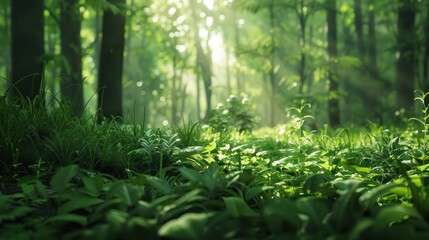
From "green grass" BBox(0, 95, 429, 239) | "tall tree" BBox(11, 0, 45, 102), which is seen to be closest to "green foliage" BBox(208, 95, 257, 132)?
"green grass" BBox(0, 95, 429, 239)

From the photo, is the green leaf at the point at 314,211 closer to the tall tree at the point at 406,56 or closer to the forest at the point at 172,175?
the forest at the point at 172,175

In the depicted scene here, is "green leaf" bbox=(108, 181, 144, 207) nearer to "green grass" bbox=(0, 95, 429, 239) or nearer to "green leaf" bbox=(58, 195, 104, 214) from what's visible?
"green grass" bbox=(0, 95, 429, 239)

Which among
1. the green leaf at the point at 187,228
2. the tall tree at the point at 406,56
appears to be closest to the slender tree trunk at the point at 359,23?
the tall tree at the point at 406,56

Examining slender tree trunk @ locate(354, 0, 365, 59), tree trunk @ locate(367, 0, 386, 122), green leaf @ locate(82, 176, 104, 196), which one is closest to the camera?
green leaf @ locate(82, 176, 104, 196)

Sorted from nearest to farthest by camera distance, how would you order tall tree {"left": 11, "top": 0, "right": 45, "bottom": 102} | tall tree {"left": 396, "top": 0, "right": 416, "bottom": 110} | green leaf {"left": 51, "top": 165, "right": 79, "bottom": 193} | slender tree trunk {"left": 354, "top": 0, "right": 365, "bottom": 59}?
green leaf {"left": 51, "top": 165, "right": 79, "bottom": 193}
tall tree {"left": 11, "top": 0, "right": 45, "bottom": 102}
tall tree {"left": 396, "top": 0, "right": 416, "bottom": 110}
slender tree trunk {"left": 354, "top": 0, "right": 365, "bottom": 59}

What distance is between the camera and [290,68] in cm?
2858

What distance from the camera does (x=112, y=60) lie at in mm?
7242

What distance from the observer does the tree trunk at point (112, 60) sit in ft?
23.7

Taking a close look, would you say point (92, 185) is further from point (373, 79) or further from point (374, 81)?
point (373, 79)

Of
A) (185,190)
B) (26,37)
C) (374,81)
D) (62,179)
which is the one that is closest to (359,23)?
(374,81)

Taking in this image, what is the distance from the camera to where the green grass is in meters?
1.81

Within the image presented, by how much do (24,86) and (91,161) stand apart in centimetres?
290

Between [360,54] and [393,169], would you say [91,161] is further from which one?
[360,54]

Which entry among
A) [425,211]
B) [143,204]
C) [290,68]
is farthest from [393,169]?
[290,68]
